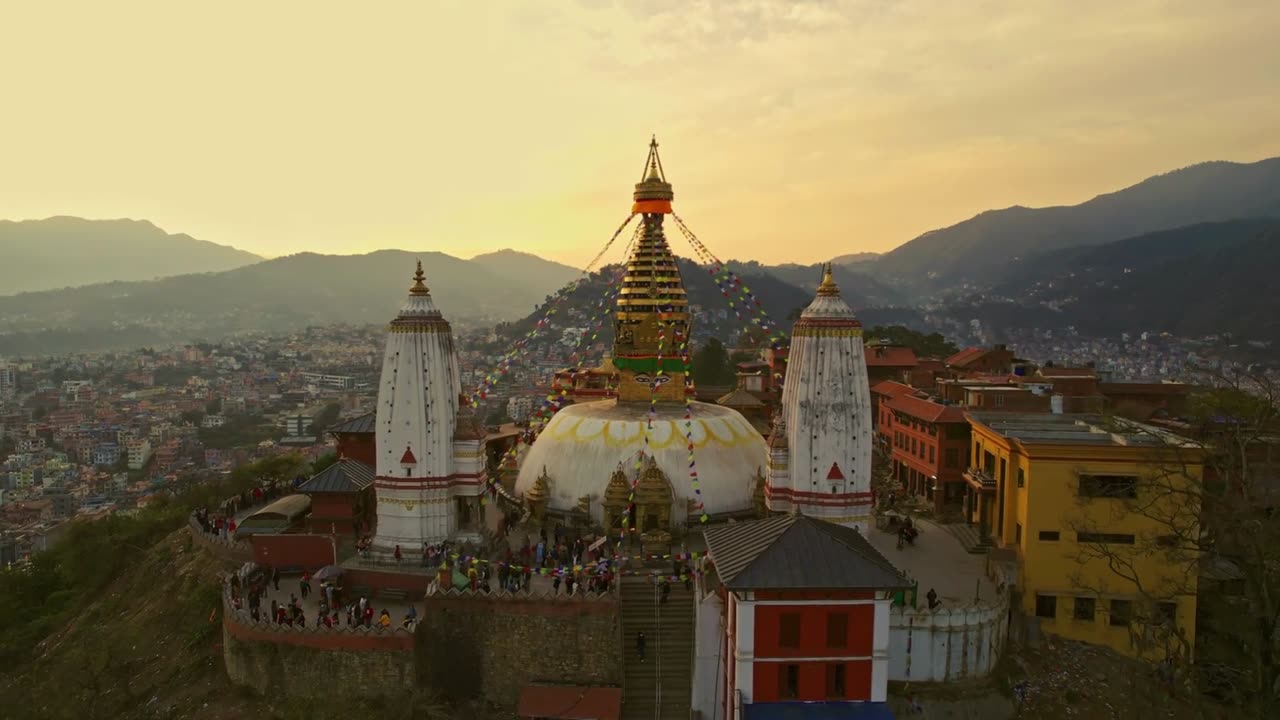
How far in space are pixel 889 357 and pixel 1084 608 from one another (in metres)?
30.0

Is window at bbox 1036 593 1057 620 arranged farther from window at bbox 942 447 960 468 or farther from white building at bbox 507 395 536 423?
white building at bbox 507 395 536 423

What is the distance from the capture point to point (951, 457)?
1389 inches

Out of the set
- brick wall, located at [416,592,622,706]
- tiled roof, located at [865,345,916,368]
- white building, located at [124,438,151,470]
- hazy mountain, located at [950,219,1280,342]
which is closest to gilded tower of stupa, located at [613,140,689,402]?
brick wall, located at [416,592,622,706]

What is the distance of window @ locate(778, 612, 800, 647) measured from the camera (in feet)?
63.6

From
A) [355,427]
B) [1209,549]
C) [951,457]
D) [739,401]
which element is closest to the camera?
[1209,549]

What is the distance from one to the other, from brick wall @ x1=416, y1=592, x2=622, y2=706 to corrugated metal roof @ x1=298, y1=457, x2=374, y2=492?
7.65 meters

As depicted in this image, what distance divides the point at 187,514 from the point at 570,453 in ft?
61.8

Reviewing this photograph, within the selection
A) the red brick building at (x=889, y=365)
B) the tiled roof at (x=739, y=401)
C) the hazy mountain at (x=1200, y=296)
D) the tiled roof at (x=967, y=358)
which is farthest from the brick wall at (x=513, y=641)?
the hazy mountain at (x=1200, y=296)

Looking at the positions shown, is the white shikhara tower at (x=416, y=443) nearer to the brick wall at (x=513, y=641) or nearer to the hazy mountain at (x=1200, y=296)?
the brick wall at (x=513, y=641)

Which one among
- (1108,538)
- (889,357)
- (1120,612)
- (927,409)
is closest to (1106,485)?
(1108,538)

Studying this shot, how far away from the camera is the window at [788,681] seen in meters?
19.5

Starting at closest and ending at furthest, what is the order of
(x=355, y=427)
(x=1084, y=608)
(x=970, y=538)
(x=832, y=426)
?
(x=1084, y=608), (x=832, y=426), (x=970, y=538), (x=355, y=427)

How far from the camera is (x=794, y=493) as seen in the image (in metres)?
27.4

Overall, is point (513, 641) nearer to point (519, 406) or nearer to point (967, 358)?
point (967, 358)
